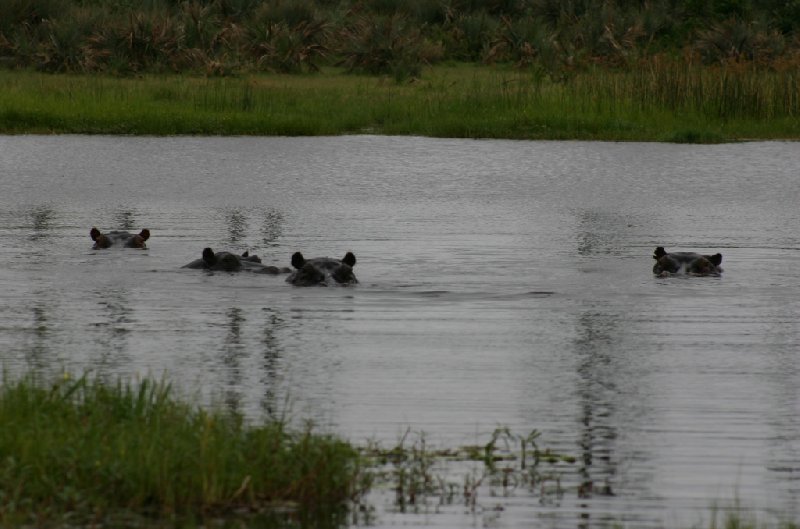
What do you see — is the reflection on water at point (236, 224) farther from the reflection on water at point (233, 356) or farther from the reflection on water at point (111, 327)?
the reflection on water at point (233, 356)

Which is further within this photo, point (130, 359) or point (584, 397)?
point (130, 359)

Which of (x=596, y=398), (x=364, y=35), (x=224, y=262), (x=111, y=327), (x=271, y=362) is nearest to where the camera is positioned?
(x=596, y=398)

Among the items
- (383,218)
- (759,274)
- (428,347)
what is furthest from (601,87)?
(428,347)

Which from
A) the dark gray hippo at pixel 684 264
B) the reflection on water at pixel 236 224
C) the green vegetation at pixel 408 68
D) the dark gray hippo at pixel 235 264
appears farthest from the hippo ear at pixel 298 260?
the green vegetation at pixel 408 68

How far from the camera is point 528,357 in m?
10.9

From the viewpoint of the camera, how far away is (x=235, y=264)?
14.5 m

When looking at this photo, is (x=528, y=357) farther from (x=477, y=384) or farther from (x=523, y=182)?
(x=523, y=182)

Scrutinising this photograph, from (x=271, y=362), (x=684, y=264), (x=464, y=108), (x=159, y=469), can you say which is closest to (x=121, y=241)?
(x=684, y=264)

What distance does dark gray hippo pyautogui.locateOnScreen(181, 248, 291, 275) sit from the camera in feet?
47.2

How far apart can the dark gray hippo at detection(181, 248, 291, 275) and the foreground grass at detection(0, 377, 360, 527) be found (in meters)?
6.58

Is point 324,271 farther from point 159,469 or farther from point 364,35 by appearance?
point 364,35

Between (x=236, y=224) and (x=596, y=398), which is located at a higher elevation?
(x=236, y=224)

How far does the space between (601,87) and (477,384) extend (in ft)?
75.1

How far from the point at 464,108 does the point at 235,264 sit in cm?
1801
